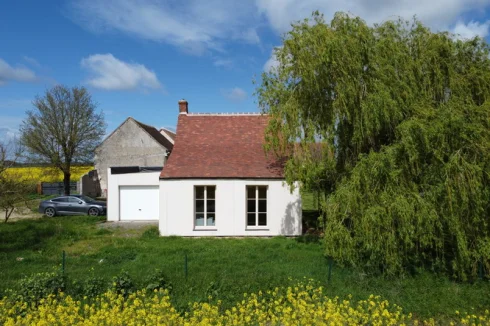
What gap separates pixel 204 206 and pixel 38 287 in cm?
887

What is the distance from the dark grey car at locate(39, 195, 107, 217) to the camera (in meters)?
23.4

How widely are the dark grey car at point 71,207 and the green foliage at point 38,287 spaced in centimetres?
1532

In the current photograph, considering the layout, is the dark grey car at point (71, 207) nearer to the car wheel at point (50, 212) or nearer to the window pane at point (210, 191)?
the car wheel at point (50, 212)

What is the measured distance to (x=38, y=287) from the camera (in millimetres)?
8422

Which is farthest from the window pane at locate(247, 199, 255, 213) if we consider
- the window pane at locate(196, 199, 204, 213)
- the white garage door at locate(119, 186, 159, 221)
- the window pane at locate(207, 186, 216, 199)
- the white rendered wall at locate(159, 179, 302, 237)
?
the white garage door at locate(119, 186, 159, 221)

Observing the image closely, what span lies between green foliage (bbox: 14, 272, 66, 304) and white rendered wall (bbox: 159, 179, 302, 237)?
26.3ft

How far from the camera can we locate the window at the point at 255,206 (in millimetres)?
17000

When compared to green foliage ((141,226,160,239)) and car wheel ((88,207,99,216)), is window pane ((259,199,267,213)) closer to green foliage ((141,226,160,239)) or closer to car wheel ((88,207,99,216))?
green foliage ((141,226,160,239))

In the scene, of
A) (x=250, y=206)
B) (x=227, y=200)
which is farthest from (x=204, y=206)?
(x=250, y=206)

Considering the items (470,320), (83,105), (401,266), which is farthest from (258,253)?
(83,105)

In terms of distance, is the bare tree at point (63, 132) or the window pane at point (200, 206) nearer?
the window pane at point (200, 206)

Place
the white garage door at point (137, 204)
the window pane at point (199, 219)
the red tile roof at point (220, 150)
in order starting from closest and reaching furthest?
the red tile roof at point (220, 150) < the window pane at point (199, 219) < the white garage door at point (137, 204)

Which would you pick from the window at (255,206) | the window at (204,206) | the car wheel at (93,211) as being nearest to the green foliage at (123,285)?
the window at (204,206)

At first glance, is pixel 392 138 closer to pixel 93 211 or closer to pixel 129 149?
pixel 93 211
